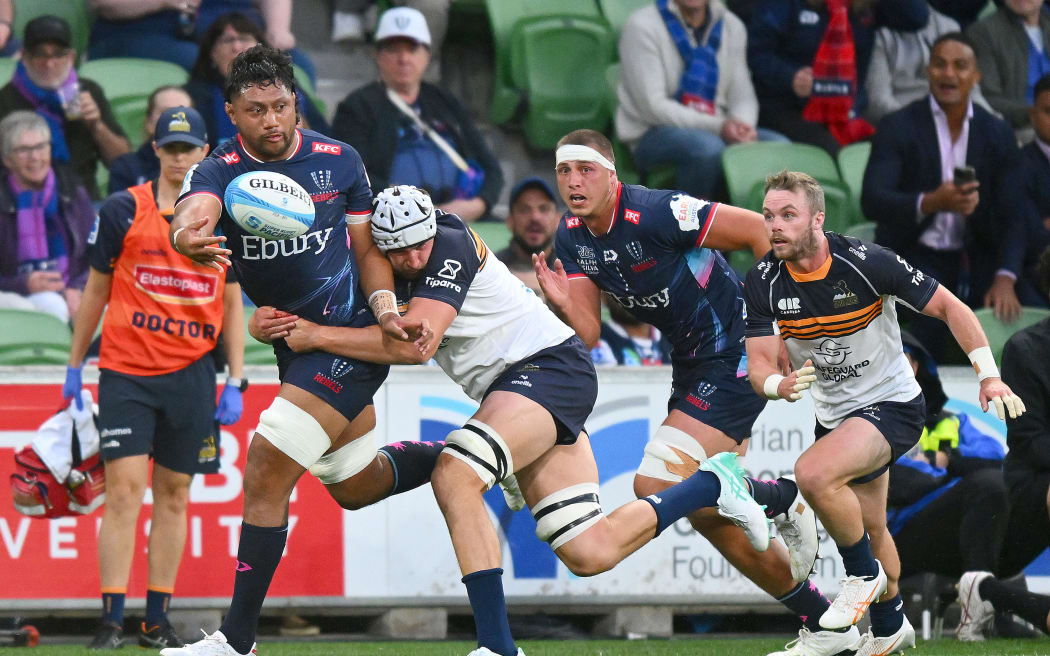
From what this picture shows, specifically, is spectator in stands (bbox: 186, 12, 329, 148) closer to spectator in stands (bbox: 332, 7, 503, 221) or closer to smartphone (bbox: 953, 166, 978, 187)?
spectator in stands (bbox: 332, 7, 503, 221)

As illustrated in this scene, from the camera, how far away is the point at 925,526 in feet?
25.4

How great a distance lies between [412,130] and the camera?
9961 mm

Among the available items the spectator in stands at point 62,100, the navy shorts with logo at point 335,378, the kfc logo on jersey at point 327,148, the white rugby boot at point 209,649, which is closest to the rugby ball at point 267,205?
the kfc logo on jersey at point 327,148

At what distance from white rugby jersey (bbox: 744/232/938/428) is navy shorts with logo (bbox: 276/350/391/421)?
5.62 ft

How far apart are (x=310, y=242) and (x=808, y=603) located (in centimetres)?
278

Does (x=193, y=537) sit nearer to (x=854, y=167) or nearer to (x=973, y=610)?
(x=973, y=610)

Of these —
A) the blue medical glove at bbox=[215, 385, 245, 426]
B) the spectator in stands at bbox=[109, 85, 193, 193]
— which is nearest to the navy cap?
the spectator in stands at bbox=[109, 85, 193, 193]

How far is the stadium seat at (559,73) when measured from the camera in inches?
437

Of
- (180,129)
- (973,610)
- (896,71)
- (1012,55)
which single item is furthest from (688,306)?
(1012,55)

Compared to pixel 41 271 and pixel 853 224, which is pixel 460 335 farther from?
pixel 853 224

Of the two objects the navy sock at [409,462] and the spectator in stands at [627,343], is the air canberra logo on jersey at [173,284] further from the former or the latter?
the spectator in stands at [627,343]

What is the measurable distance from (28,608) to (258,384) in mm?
1671

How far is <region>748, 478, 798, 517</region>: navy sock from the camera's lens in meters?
6.13

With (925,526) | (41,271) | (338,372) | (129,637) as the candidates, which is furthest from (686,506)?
(41,271)
